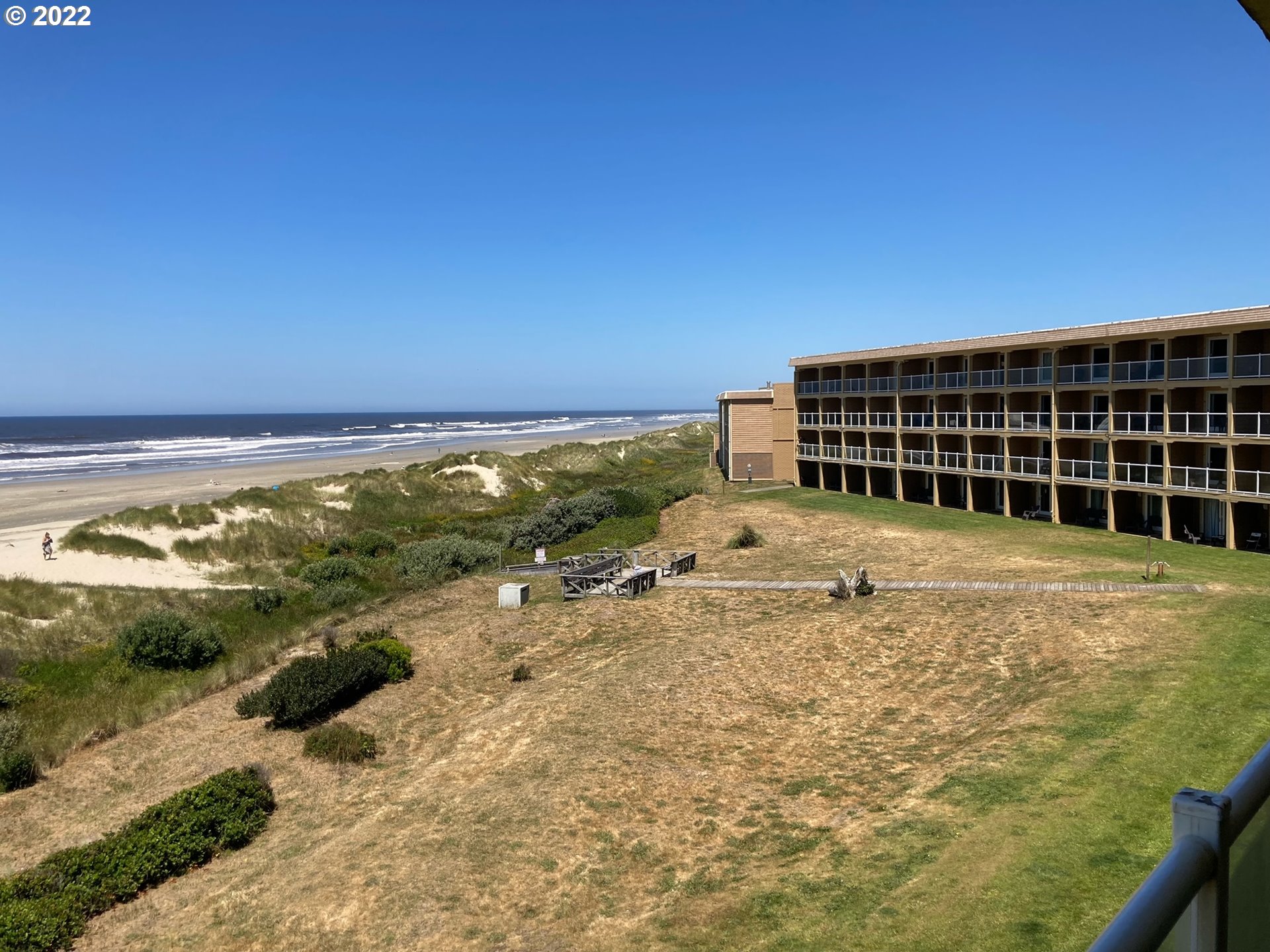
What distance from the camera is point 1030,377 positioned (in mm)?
36469

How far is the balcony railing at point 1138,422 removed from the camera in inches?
1231

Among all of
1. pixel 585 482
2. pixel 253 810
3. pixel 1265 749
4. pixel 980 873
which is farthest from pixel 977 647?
pixel 585 482

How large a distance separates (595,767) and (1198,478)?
26.4 meters

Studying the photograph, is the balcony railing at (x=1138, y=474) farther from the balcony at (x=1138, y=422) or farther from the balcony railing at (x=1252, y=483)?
the balcony railing at (x=1252, y=483)

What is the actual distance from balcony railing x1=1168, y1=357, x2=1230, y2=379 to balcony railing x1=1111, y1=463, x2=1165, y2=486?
349cm

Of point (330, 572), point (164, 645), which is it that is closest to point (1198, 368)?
point (330, 572)

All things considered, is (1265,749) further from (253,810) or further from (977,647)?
(977,647)

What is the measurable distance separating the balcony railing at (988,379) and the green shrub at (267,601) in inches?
1222

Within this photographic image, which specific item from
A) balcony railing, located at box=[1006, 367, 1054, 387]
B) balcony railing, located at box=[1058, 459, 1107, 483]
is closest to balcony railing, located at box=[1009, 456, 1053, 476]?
balcony railing, located at box=[1058, 459, 1107, 483]

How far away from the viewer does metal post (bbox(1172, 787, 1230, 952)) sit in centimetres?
187

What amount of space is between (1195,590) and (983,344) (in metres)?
18.4

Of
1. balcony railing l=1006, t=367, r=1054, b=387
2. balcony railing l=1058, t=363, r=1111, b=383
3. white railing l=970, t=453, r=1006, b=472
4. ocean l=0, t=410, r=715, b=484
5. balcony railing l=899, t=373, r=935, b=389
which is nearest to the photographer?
balcony railing l=1058, t=363, r=1111, b=383

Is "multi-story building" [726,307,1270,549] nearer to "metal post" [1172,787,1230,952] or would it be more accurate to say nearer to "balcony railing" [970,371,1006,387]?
"balcony railing" [970,371,1006,387]

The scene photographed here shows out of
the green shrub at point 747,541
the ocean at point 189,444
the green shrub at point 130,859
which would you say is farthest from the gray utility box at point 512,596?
the ocean at point 189,444
